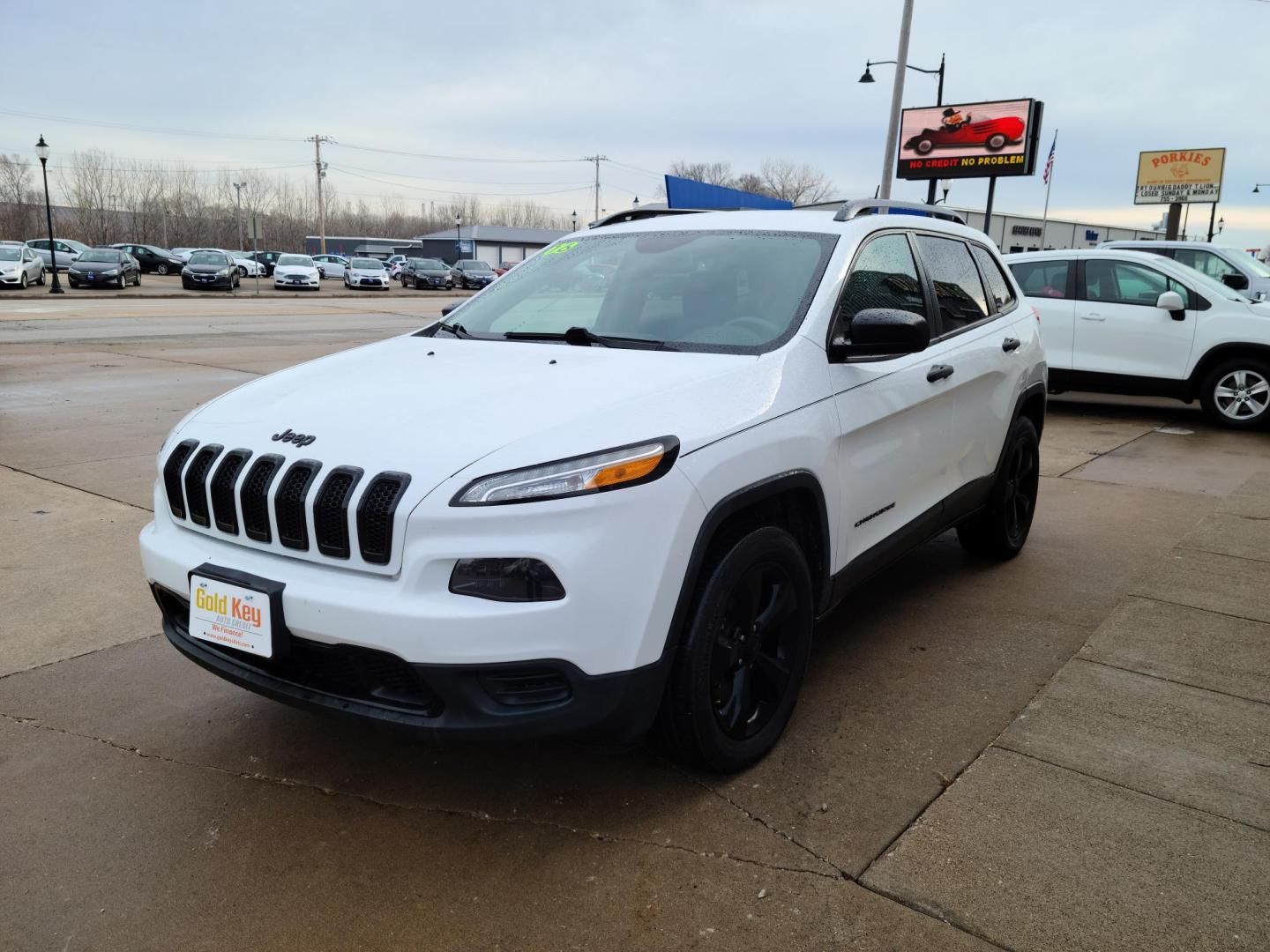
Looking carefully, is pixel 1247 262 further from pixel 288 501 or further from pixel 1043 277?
pixel 288 501

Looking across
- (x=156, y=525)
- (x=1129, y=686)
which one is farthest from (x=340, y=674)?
(x=1129, y=686)

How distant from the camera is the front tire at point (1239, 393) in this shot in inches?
385

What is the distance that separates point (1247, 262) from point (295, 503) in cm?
1621

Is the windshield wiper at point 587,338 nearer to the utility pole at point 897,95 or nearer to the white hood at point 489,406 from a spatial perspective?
the white hood at point 489,406

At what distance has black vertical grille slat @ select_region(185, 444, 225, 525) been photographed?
285 cm

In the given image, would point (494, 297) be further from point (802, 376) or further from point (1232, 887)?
point (1232, 887)

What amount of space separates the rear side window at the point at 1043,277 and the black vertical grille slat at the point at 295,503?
9485 mm

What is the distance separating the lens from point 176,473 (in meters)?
2.95

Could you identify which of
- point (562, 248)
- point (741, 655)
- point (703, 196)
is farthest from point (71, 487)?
point (703, 196)

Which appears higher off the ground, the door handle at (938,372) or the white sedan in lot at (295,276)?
the door handle at (938,372)

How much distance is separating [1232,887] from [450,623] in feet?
6.88

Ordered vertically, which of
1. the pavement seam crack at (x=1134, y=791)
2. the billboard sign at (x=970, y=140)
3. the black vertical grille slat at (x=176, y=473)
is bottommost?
the pavement seam crack at (x=1134, y=791)

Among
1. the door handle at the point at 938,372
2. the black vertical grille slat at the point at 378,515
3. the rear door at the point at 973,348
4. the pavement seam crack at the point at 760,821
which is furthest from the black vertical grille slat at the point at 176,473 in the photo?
the rear door at the point at 973,348

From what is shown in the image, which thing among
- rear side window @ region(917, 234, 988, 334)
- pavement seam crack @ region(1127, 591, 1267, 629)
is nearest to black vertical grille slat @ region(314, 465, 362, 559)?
rear side window @ region(917, 234, 988, 334)
